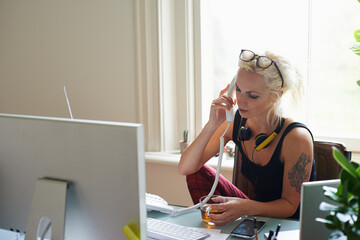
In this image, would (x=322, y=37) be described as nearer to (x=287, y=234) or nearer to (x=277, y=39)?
(x=277, y=39)

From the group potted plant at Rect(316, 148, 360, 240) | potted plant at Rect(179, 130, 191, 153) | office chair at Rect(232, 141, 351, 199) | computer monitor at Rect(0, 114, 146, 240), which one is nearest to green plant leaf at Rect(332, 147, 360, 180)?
potted plant at Rect(316, 148, 360, 240)

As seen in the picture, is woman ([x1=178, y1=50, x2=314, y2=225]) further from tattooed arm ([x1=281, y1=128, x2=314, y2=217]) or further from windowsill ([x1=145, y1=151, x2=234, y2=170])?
windowsill ([x1=145, y1=151, x2=234, y2=170])

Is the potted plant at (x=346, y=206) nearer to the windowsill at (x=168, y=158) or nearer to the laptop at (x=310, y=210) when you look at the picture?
the laptop at (x=310, y=210)

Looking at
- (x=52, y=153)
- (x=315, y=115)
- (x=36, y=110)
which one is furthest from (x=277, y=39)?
(x=52, y=153)

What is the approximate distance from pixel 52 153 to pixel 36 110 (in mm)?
2425

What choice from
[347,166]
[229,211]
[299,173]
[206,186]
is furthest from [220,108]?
[347,166]

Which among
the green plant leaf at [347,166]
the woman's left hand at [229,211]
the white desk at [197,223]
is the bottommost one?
the white desk at [197,223]

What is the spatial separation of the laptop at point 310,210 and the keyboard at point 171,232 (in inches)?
15.5

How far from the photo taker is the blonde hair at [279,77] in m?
1.92

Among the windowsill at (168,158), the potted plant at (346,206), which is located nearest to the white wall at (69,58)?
the windowsill at (168,158)

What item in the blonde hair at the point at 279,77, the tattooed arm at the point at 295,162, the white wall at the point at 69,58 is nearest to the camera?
the tattooed arm at the point at 295,162

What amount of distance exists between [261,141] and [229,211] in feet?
1.93

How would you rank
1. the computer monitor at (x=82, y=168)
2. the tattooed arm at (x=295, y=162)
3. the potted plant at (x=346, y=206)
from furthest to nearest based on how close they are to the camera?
the tattooed arm at (x=295, y=162), the computer monitor at (x=82, y=168), the potted plant at (x=346, y=206)

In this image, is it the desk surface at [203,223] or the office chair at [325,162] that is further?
the office chair at [325,162]
